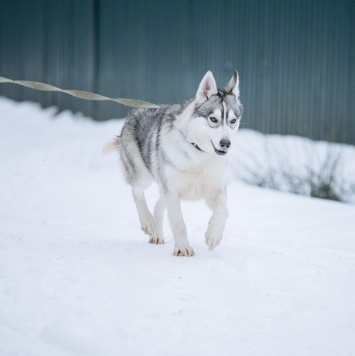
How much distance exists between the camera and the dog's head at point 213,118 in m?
4.45

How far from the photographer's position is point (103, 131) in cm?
1252


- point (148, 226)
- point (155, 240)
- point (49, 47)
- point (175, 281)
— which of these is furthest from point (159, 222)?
point (49, 47)

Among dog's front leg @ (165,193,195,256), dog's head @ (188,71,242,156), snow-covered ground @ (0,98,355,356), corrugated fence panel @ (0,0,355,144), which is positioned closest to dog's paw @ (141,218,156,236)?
snow-covered ground @ (0,98,355,356)

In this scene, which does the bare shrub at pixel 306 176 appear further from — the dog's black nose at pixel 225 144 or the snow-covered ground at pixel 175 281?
the dog's black nose at pixel 225 144

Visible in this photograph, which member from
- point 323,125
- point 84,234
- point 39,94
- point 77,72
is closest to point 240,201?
point 84,234

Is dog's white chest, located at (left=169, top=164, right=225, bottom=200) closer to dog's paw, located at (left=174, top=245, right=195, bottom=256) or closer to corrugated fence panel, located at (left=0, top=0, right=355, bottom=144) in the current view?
dog's paw, located at (left=174, top=245, right=195, bottom=256)

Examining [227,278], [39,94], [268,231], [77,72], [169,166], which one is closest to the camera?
[227,278]

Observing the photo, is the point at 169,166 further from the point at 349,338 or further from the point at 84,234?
the point at 349,338

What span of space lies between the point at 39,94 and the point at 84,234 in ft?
32.6

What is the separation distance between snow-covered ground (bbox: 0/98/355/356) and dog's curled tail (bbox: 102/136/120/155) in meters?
0.72

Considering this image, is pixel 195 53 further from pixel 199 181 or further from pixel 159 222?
pixel 199 181

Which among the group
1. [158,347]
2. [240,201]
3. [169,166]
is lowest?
[240,201]

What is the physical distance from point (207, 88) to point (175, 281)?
153 cm

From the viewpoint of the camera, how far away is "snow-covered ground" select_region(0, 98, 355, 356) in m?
2.99
